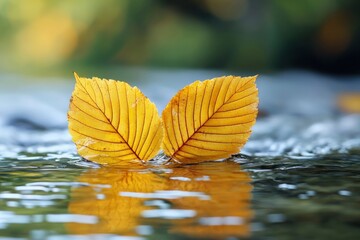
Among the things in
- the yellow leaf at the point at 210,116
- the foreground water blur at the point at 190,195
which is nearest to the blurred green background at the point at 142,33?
the foreground water blur at the point at 190,195

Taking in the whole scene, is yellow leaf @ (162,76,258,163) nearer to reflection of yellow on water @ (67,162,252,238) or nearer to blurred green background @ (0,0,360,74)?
reflection of yellow on water @ (67,162,252,238)

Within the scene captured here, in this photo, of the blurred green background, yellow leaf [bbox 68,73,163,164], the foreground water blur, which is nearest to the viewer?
the foreground water blur

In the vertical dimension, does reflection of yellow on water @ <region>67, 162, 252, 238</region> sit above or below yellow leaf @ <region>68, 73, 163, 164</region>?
below

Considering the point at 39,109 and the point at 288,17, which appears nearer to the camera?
the point at 39,109

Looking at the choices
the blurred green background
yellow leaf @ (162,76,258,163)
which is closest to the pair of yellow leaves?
yellow leaf @ (162,76,258,163)

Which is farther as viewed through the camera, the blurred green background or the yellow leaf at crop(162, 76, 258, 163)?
the blurred green background

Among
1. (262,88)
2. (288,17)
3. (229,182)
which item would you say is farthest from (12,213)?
(288,17)

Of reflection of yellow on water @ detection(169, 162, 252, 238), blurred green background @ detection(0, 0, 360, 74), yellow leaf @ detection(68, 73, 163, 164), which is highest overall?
blurred green background @ detection(0, 0, 360, 74)

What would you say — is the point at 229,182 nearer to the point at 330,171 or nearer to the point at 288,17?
the point at 330,171
